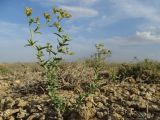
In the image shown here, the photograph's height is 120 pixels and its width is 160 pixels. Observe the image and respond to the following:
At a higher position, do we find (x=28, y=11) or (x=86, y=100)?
(x=28, y=11)

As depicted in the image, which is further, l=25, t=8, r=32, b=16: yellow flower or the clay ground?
the clay ground

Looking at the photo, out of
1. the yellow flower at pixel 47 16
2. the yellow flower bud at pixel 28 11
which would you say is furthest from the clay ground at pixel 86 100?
the yellow flower bud at pixel 28 11

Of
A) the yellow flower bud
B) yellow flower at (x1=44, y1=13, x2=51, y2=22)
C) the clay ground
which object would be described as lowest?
the clay ground

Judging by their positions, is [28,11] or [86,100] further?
[86,100]

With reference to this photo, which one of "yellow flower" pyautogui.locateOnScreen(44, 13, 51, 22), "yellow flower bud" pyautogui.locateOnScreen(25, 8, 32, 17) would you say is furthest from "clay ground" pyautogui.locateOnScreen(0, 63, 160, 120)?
"yellow flower bud" pyautogui.locateOnScreen(25, 8, 32, 17)

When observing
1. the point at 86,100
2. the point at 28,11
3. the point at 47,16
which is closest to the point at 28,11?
the point at 28,11

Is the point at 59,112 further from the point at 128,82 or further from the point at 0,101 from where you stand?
the point at 128,82

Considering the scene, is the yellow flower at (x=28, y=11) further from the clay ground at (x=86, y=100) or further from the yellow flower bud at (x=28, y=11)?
the clay ground at (x=86, y=100)

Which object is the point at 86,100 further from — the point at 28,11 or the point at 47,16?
the point at 28,11

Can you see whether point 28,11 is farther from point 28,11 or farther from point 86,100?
point 86,100

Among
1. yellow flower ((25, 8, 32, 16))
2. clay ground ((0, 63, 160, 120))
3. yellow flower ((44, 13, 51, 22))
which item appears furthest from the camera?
clay ground ((0, 63, 160, 120))

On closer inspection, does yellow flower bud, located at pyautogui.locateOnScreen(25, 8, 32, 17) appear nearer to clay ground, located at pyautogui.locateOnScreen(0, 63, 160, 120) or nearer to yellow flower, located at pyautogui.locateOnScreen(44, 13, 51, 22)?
yellow flower, located at pyautogui.locateOnScreen(44, 13, 51, 22)

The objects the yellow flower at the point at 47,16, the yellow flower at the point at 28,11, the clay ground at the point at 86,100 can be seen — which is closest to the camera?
the yellow flower at the point at 28,11

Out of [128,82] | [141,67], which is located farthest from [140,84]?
[141,67]
